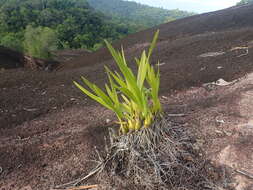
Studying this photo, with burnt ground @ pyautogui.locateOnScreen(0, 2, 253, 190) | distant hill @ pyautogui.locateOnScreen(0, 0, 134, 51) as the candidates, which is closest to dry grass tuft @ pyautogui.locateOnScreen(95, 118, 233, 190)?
burnt ground @ pyautogui.locateOnScreen(0, 2, 253, 190)

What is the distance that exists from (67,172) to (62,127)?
1075 mm

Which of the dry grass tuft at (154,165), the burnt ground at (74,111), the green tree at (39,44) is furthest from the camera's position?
the green tree at (39,44)

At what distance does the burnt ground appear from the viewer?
5.31ft

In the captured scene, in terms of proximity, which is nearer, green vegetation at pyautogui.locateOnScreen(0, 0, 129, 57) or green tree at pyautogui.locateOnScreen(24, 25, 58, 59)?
green tree at pyautogui.locateOnScreen(24, 25, 58, 59)

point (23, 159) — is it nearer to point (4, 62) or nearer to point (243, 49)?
point (243, 49)

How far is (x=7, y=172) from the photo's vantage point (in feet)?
5.41

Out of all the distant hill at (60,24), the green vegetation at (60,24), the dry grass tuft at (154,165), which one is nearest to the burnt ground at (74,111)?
the dry grass tuft at (154,165)

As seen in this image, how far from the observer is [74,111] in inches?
132

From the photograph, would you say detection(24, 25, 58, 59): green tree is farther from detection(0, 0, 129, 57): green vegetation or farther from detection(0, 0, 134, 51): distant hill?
detection(0, 0, 129, 57): green vegetation

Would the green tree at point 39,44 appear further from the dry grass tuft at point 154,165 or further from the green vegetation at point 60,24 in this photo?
the dry grass tuft at point 154,165

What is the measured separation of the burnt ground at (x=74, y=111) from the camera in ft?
A: 5.31

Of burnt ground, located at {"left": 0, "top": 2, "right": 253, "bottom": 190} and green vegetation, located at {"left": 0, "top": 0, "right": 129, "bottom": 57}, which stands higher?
green vegetation, located at {"left": 0, "top": 0, "right": 129, "bottom": 57}

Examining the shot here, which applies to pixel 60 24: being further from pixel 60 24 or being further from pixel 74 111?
pixel 74 111

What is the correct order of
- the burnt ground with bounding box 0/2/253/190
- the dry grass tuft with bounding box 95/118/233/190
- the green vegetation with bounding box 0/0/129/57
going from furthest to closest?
the green vegetation with bounding box 0/0/129/57 < the burnt ground with bounding box 0/2/253/190 < the dry grass tuft with bounding box 95/118/233/190
